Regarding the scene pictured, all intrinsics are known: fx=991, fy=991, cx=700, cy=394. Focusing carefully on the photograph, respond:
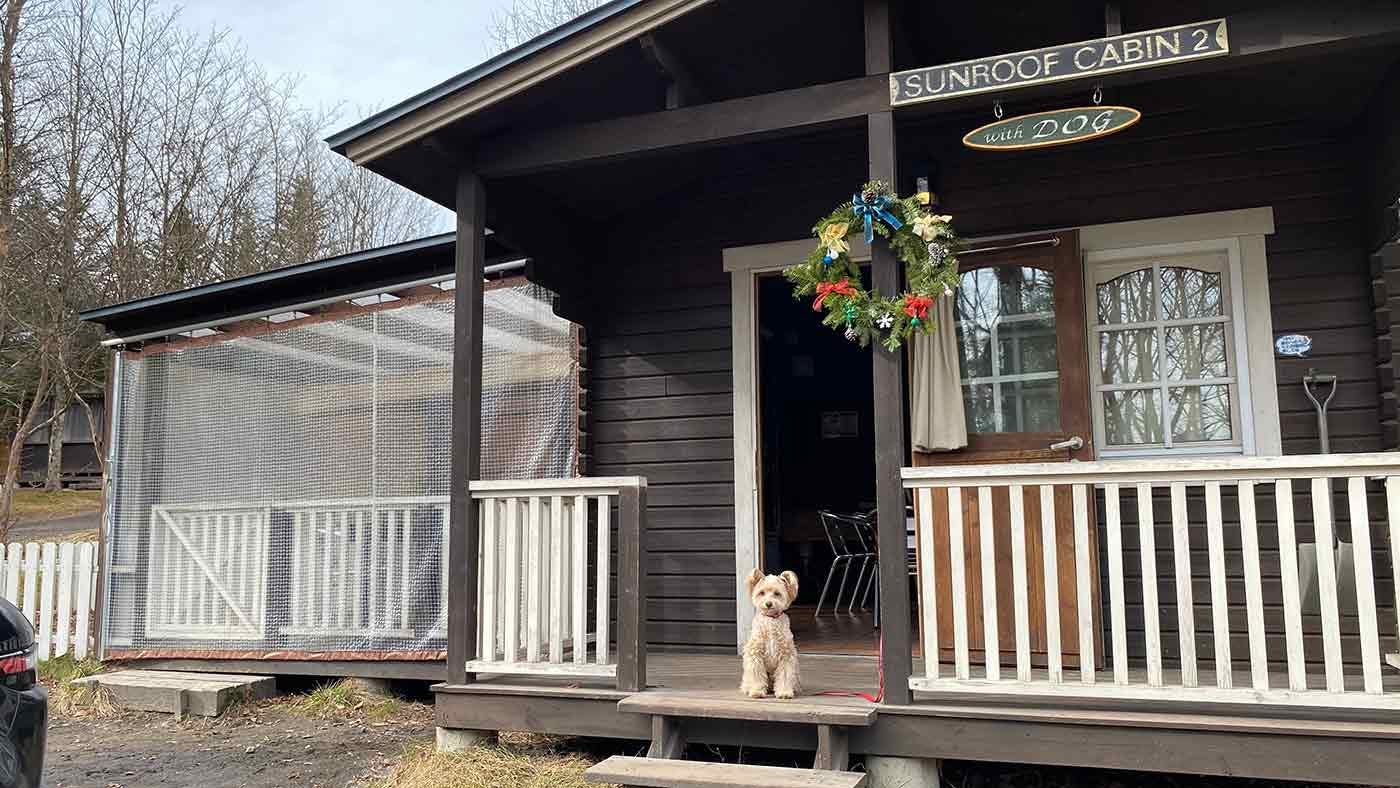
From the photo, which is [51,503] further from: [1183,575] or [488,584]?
[1183,575]

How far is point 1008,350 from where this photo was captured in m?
4.46

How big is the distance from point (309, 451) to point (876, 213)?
3.60 m

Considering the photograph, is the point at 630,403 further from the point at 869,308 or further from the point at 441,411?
the point at 869,308

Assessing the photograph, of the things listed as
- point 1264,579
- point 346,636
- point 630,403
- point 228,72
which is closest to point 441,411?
point 630,403

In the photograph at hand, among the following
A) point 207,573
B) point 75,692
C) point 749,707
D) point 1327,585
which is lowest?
point 75,692

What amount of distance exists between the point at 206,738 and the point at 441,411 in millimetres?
1967

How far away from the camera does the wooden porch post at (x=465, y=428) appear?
13.2 ft

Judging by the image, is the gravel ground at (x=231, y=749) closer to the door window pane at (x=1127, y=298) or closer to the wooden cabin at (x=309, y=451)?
the wooden cabin at (x=309, y=451)

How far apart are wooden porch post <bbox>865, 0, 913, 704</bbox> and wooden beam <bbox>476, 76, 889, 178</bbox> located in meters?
0.11

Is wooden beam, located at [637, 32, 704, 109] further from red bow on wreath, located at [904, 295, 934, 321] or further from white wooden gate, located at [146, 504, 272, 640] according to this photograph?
white wooden gate, located at [146, 504, 272, 640]

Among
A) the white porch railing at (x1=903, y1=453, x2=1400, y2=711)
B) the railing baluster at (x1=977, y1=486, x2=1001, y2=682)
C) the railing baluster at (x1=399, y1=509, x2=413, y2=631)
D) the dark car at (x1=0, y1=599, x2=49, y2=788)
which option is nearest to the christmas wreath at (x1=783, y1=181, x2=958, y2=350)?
the white porch railing at (x1=903, y1=453, x2=1400, y2=711)

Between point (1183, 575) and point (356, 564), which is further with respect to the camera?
point (356, 564)

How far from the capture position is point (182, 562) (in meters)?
5.77

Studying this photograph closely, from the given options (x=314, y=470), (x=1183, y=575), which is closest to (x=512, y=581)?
(x=314, y=470)
